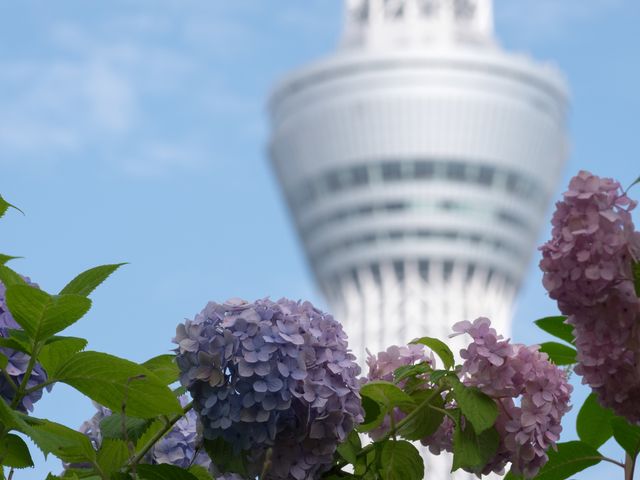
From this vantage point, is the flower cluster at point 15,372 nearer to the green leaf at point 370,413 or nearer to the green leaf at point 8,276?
the green leaf at point 8,276

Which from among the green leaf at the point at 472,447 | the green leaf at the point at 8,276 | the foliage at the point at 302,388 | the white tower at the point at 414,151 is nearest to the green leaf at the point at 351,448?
the foliage at the point at 302,388

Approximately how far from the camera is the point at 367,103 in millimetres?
69312

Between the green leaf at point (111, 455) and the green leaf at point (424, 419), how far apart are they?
35 centimetres

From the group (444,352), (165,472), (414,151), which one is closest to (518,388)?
(444,352)

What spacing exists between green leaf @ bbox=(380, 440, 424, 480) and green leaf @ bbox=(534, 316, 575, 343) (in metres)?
0.27

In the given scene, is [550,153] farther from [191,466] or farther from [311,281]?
[191,466]

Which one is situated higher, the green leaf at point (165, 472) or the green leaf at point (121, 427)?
the green leaf at point (121, 427)

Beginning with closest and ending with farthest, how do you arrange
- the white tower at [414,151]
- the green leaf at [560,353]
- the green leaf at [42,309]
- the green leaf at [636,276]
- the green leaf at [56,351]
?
the green leaf at [636,276]
the green leaf at [42,309]
the green leaf at [56,351]
the green leaf at [560,353]
the white tower at [414,151]

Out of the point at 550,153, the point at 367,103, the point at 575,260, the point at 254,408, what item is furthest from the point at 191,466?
the point at 550,153

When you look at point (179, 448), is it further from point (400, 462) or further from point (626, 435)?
point (626, 435)

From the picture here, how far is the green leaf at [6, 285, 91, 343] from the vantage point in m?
1.53

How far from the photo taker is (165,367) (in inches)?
71.1

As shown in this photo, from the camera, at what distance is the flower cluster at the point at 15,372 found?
1695 mm

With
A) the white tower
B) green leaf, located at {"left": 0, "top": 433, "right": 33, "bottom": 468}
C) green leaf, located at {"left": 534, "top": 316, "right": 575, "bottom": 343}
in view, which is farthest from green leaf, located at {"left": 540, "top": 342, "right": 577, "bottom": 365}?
the white tower
